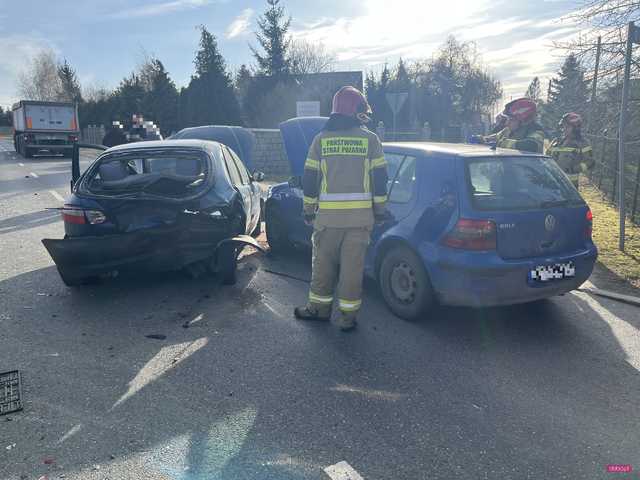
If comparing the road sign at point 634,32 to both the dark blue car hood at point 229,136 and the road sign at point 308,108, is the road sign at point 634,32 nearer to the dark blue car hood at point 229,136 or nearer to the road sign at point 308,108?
the dark blue car hood at point 229,136

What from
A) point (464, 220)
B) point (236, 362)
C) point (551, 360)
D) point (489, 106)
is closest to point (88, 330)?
point (236, 362)

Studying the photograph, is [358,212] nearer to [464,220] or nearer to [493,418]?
[464,220]

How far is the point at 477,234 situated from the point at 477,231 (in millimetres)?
23

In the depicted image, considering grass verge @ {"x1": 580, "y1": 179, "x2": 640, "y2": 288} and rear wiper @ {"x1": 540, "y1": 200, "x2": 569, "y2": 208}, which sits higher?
rear wiper @ {"x1": 540, "y1": 200, "x2": 569, "y2": 208}

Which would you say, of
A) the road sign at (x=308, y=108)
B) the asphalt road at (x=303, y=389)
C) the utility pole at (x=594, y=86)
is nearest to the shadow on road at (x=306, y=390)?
the asphalt road at (x=303, y=389)

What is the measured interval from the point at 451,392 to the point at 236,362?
5.02 feet

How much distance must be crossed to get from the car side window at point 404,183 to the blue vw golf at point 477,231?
0.03ft

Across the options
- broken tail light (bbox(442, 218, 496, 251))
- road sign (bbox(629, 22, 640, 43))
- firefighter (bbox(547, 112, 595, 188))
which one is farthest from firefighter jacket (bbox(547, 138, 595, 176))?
broken tail light (bbox(442, 218, 496, 251))

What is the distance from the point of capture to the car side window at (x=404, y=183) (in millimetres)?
4395

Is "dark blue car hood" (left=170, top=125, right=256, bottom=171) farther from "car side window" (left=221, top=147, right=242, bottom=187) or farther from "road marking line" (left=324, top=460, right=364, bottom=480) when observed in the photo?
"road marking line" (left=324, top=460, right=364, bottom=480)

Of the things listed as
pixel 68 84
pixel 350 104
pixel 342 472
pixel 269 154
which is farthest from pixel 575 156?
pixel 68 84

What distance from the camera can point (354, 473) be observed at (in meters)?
2.43

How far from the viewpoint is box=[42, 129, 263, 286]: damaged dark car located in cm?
459

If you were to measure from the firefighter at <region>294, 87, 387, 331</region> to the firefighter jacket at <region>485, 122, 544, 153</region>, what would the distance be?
8.66 ft
